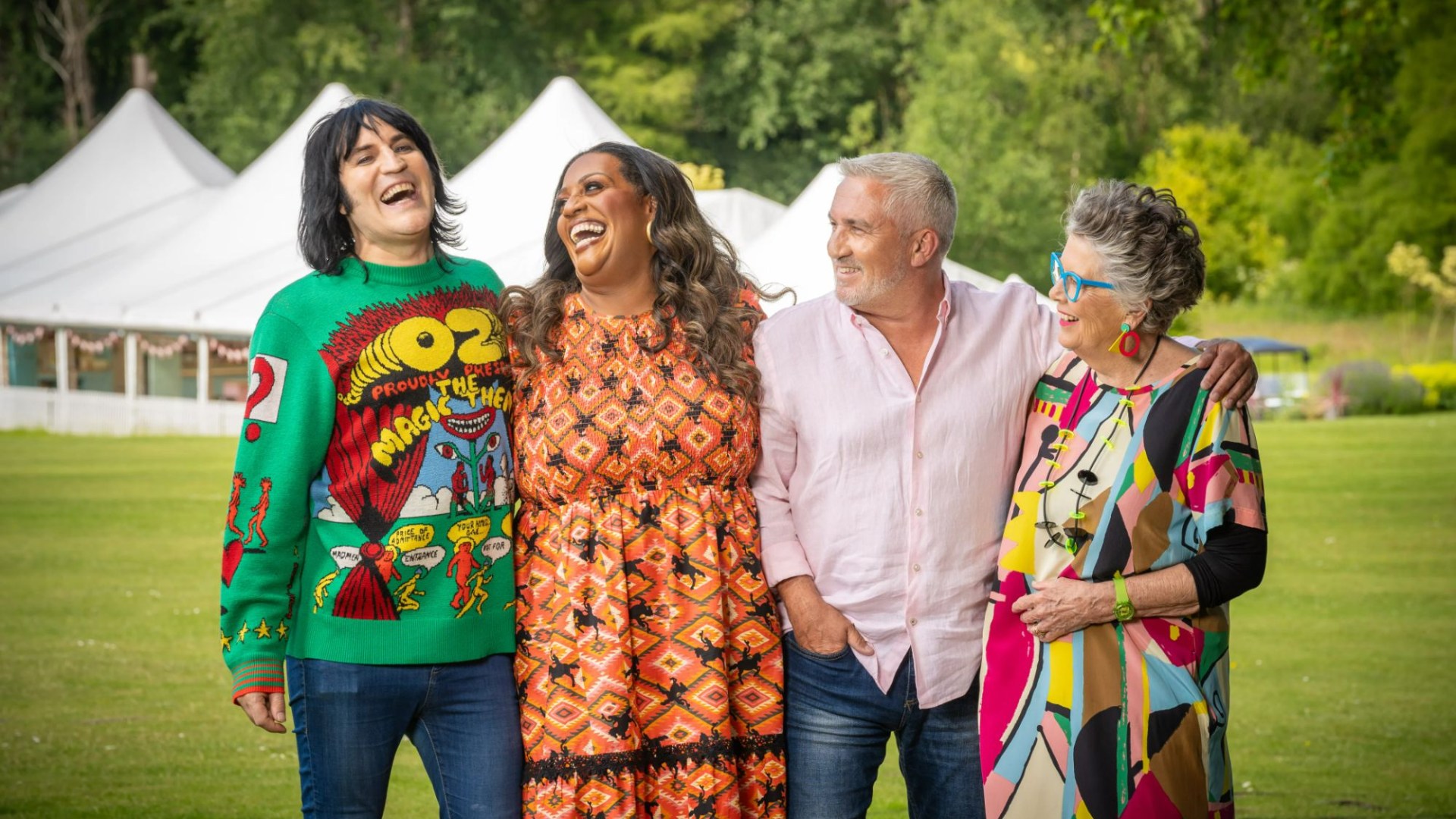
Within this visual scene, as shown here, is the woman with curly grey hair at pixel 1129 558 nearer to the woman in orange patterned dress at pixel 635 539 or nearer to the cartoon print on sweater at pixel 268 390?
the woman in orange patterned dress at pixel 635 539

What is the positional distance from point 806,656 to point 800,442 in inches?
19.8

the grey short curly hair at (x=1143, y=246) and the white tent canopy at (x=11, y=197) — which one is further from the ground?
the white tent canopy at (x=11, y=197)

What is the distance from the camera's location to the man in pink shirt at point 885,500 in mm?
3404

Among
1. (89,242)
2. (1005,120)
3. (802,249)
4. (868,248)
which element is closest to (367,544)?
(868,248)

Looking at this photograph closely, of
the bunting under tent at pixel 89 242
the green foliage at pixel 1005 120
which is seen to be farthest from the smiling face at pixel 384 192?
the green foliage at pixel 1005 120

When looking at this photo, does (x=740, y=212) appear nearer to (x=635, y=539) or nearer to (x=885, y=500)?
(x=885, y=500)

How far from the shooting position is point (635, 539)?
329cm

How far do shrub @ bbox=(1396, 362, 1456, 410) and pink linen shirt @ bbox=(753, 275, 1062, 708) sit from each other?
27.0 metres

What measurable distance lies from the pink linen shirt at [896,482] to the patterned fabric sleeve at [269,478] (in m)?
1.03

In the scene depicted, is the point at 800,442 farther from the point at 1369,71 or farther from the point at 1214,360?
the point at 1369,71

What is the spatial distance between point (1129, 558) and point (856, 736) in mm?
767

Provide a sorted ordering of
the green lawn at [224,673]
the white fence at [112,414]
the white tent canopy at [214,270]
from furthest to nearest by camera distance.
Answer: the white fence at [112,414], the white tent canopy at [214,270], the green lawn at [224,673]

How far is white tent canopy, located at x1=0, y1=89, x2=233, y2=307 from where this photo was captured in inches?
1078

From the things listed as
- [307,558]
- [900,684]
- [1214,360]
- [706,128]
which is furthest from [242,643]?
[706,128]
